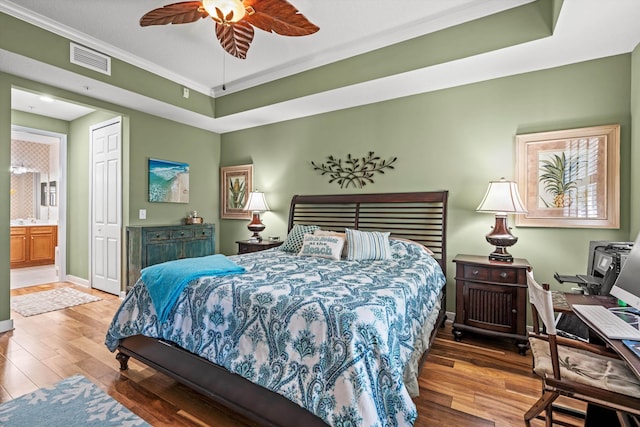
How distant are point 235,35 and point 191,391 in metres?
2.69

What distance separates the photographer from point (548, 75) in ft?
9.92

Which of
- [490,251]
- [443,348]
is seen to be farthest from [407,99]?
[443,348]

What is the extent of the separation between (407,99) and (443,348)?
9.00ft

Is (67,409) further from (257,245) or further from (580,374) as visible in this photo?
(580,374)

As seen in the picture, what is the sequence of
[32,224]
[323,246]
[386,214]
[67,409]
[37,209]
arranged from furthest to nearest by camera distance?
[37,209], [32,224], [386,214], [323,246], [67,409]

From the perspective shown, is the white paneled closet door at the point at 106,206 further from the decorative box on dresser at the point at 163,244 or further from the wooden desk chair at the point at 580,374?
the wooden desk chair at the point at 580,374

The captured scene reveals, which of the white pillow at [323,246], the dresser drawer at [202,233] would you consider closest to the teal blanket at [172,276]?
the white pillow at [323,246]

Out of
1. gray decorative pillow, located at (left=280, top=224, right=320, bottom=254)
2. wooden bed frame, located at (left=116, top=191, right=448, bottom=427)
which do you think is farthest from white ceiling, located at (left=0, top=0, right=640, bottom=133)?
gray decorative pillow, located at (left=280, top=224, right=320, bottom=254)

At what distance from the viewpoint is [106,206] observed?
4.70 m

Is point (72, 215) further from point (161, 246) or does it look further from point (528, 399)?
point (528, 399)

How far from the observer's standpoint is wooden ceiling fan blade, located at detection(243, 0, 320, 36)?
6.94 feet

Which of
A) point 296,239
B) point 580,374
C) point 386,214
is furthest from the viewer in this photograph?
point 386,214

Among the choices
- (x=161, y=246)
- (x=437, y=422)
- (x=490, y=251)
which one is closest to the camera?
(x=437, y=422)

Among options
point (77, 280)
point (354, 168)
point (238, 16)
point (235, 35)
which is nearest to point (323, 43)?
point (235, 35)
